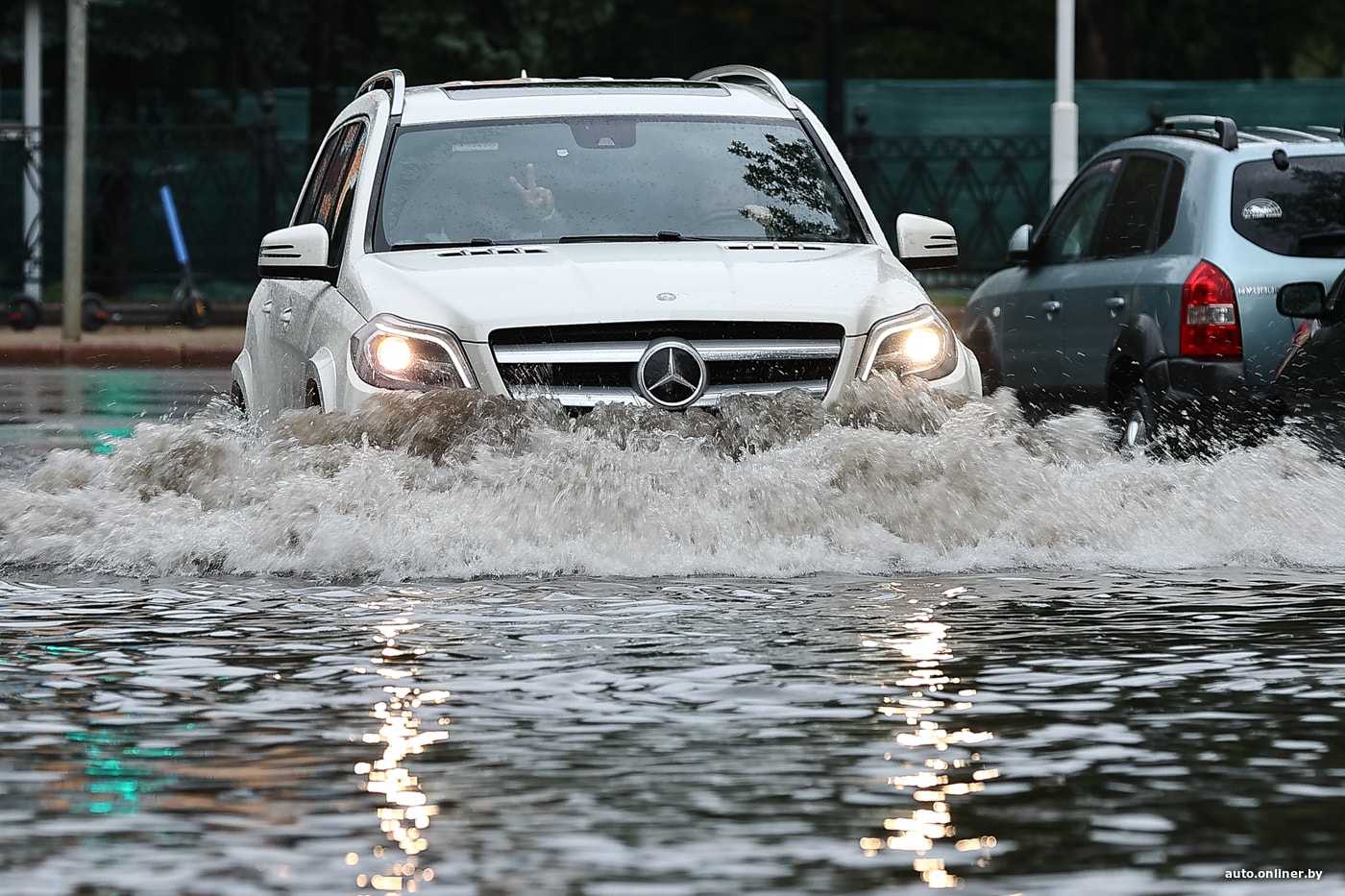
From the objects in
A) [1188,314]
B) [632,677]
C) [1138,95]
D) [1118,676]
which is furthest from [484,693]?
[1138,95]

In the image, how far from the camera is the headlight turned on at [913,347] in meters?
9.70

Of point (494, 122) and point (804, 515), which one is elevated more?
point (494, 122)

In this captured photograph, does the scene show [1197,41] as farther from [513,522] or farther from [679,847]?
[679,847]

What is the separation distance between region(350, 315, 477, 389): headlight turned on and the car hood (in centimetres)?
5

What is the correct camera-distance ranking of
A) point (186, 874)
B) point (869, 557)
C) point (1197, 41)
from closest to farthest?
1. point (186, 874)
2. point (869, 557)
3. point (1197, 41)

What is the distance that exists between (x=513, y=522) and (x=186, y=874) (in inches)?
175

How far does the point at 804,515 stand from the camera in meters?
9.48

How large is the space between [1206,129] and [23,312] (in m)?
17.0

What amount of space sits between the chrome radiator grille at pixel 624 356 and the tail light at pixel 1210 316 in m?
2.45

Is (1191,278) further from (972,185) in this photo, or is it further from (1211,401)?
(972,185)

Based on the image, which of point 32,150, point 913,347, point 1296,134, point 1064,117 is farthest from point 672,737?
point 32,150

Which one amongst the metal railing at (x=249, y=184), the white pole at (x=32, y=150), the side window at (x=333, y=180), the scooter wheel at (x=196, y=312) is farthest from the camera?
the metal railing at (x=249, y=184)

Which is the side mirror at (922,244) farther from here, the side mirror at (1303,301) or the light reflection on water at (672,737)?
the light reflection on water at (672,737)

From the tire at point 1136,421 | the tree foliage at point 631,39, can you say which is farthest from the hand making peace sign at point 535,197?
the tree foliage at point 631,39
